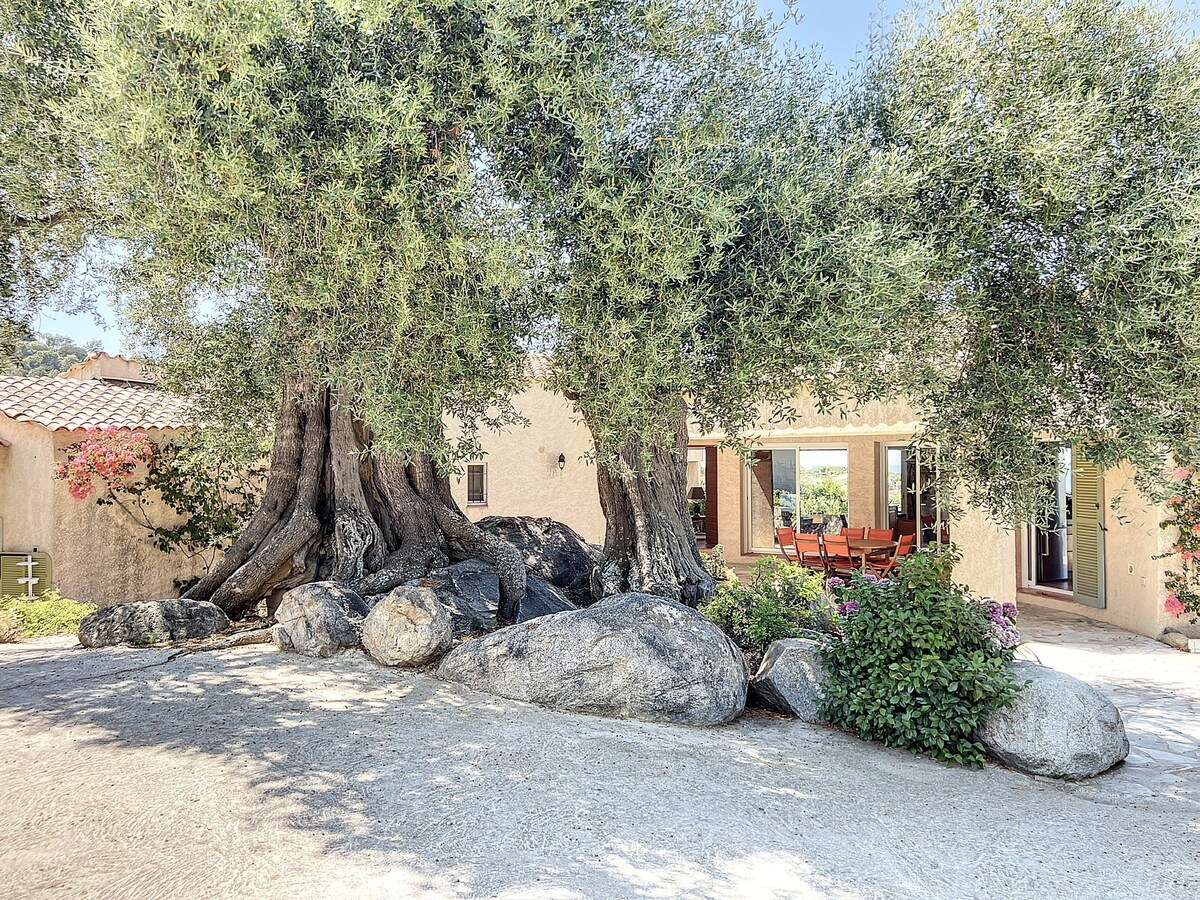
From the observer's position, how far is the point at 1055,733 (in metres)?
6.01

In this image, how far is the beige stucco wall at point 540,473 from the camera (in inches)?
734

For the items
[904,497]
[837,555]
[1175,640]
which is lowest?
[1175,640]

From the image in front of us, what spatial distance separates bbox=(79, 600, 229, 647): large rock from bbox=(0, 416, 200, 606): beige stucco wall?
13.6 feet

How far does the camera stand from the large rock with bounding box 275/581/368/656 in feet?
25.6

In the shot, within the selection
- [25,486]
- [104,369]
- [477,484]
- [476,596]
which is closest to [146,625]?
[476,596]

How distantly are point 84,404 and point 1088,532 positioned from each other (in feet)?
55.4

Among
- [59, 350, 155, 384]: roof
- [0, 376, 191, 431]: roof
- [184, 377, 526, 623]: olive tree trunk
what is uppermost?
[59, 350, 155, 384]: roof

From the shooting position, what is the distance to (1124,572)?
12.1 meters

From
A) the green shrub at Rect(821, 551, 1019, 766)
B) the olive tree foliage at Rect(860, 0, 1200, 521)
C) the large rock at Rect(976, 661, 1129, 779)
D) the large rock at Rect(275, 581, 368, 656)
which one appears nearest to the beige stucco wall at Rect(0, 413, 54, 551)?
the large rock at Rect(275, 581, 368, 656)

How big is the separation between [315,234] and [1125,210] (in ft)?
19.6

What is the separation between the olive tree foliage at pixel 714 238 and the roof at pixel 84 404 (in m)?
7.50

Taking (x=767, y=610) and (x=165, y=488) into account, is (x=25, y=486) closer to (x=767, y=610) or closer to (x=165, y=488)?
(x=165, y=488)

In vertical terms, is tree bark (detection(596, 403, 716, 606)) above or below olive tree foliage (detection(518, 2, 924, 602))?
below

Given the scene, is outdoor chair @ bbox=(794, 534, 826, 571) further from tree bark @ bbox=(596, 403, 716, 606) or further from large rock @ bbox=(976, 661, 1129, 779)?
large rock @ bbox=(976, 661, 1129, 779)
